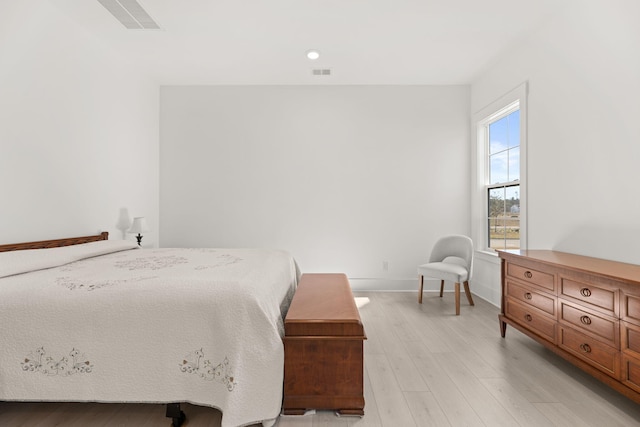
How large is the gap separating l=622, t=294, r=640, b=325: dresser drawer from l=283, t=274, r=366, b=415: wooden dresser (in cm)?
133

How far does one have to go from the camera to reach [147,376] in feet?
5.20

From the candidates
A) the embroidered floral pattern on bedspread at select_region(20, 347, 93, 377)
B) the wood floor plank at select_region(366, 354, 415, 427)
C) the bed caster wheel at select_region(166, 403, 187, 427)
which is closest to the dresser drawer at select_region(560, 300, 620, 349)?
the wood floor plank at select_region(366, 354, 415, 427)

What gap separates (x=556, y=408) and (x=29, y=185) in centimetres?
385

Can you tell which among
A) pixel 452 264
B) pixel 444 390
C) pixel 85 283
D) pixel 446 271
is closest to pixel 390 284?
pixel 452 264

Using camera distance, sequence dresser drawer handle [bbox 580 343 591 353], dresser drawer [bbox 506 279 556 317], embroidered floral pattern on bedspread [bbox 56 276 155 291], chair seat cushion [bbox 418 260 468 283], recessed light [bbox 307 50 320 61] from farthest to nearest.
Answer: recessed light [bbox 307 50 320 61] → chair seat cushion [bbox 418 260 468 283] → dresser drawer [bbox 506 279 556 317] → dresser drawer handle [bbox 580 343 591 353] → embroidered floral pattern on bedspread [bbox 56 276 155 291]

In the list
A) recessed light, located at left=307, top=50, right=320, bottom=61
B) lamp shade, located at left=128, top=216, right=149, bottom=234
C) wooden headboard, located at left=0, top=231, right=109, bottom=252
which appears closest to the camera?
wooden headboard, located at left=0, top=231, right=109, bottom=252

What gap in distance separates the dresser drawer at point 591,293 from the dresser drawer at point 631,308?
0.20 feet

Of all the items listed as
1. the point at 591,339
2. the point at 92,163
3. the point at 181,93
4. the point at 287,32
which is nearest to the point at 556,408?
the point at 591,339

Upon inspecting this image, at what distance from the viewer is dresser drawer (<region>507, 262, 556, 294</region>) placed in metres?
2.28

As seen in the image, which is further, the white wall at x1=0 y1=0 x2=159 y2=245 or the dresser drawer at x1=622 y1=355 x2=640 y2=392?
the white wall at x1=0 y1=0 x2=159 y2=245

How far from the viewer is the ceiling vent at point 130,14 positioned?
9.23 feet

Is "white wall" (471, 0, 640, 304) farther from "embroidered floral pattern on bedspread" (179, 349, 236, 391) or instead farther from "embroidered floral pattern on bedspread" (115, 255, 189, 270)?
"embroidered floral pattern on bedspread" (115, 255, 189, 270)

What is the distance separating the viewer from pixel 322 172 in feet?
15.0

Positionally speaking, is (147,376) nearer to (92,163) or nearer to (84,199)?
(84,199)
